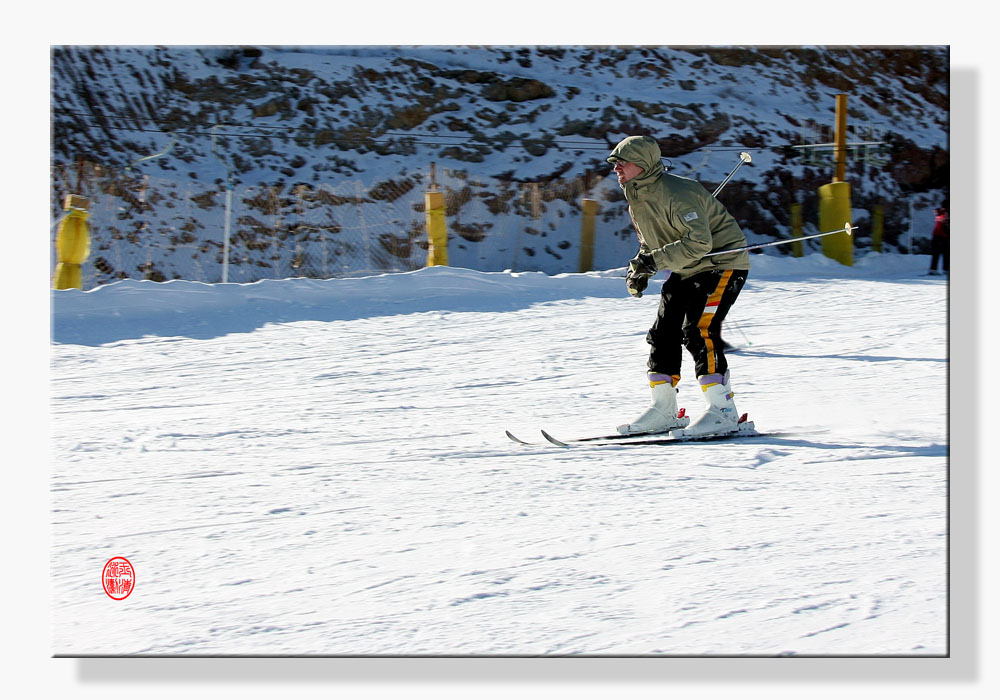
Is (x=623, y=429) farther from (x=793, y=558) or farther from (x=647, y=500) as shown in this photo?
(x=793, y=558)

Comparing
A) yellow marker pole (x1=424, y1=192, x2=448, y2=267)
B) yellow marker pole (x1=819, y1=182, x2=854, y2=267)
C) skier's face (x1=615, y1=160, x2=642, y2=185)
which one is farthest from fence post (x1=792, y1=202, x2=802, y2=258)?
skier's face (x1=615, y1=160, x2=642, y2=185)

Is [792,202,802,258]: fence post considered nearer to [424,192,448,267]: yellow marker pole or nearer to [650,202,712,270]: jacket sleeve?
[424,192,448,267]: yellow marker pole

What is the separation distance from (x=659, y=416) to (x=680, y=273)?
0.68 m

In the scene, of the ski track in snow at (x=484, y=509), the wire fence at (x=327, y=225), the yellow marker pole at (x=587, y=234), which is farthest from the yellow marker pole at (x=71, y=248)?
the yellow marker pole at (x=587, y=234)

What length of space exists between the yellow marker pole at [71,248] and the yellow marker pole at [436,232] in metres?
3.57

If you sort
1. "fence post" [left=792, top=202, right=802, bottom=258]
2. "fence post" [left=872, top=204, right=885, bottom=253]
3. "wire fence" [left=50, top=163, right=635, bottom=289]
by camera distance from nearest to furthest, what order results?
"wire fence" [left=50, top=163, right=635, bottom=289], "fence post" [left=872, top=204, right=885, bottom=253], "fence post" [left=792, top=202, right=802, bottom=258]

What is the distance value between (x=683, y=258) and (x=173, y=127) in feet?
39.3

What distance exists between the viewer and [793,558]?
324 centimetres

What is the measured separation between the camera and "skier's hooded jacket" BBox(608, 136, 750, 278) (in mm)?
4633

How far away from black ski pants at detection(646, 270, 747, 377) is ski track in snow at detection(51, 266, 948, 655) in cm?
43

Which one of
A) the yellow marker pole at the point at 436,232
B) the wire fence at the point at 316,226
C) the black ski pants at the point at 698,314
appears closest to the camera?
the black ski pants at the point at 698,314

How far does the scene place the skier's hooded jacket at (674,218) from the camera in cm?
463

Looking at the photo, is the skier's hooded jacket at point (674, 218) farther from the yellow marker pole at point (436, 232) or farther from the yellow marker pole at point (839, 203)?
the yellow marker pole at point (839, 203)

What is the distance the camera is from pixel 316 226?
1311 centimetres
